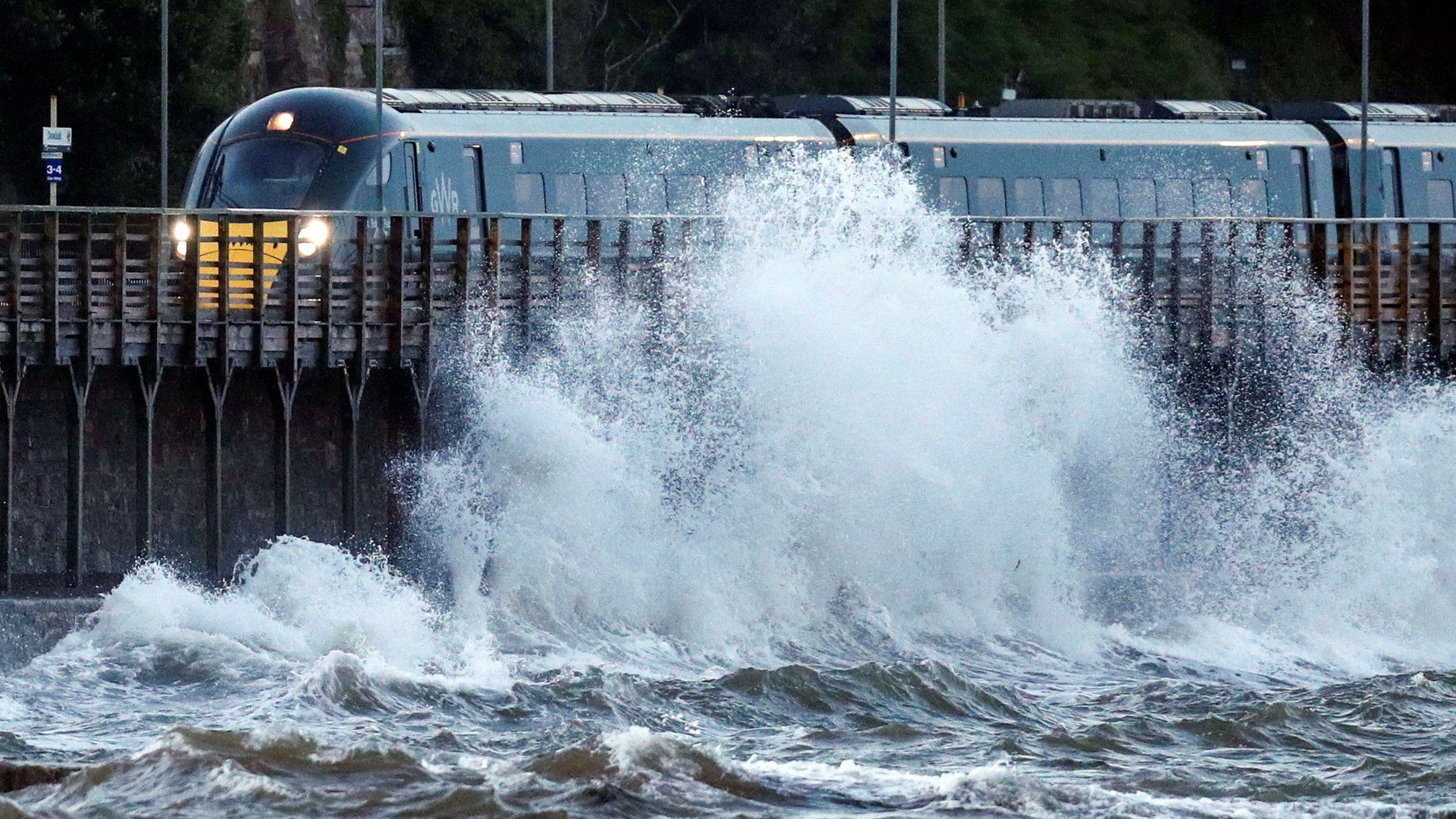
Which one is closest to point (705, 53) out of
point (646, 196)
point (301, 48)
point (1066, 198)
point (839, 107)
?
point (301, 48)

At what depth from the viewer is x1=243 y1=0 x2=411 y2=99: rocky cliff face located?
166 ft

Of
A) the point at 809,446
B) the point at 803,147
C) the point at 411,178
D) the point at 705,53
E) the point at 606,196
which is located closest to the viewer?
the point at 809,446

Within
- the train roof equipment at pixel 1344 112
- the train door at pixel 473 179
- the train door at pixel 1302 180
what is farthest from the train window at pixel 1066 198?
the train door at pixel 473 179

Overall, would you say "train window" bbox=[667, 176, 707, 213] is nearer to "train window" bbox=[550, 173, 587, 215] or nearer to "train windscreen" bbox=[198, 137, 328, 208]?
"train window" bbox=[550, 173, 587, 215]

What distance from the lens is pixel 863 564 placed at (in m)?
26.5

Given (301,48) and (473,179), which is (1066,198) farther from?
(301,48)

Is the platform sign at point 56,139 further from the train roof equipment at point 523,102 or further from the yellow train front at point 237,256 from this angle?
the yellow train front at point 237,256

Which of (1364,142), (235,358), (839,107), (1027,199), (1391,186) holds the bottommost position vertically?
(235,358)


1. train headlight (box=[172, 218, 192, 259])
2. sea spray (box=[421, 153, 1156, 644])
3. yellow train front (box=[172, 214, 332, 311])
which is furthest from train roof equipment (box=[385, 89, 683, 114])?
train headlight (box=[172, 218, 192, 259])

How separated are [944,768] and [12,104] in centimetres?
3336

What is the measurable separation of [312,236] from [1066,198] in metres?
11.2

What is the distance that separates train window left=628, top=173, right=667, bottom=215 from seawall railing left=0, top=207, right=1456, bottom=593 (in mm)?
2848

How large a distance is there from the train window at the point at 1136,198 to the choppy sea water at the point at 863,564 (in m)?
4.48

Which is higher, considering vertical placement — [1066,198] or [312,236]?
[1066,198]
